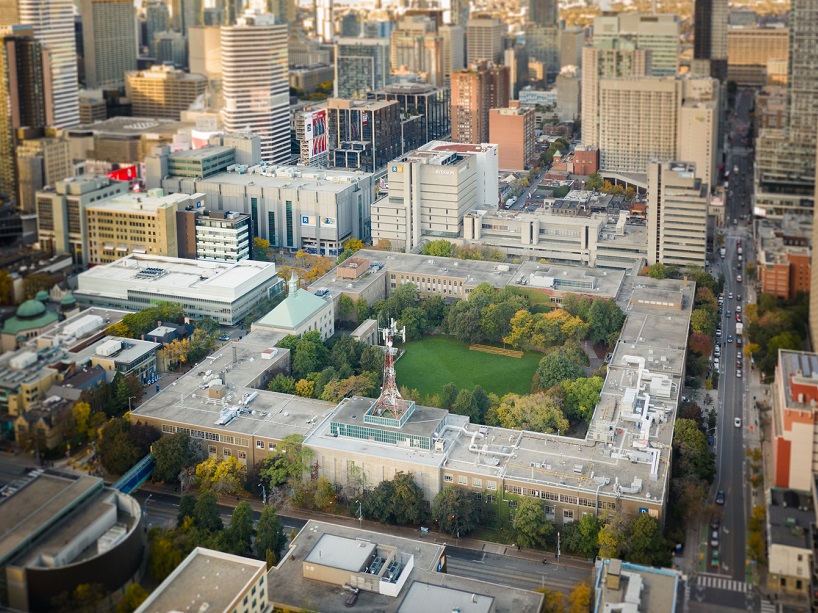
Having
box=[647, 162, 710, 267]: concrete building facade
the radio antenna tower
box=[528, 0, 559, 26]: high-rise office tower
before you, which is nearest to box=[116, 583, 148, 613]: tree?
the radio antenna tower

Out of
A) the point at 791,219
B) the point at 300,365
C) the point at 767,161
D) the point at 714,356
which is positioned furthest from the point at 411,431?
the point at 767,161

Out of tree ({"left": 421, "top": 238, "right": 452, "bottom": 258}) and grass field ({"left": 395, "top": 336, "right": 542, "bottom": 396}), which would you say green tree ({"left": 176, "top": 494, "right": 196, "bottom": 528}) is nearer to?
grass field ({"left": 395, "top": 336, "right": 542, "bottom": 396})

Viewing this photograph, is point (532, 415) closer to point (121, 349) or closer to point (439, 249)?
point (121, 349)

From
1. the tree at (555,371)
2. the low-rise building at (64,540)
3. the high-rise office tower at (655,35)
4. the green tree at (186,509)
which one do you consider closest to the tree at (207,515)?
the green tree at (186,509)

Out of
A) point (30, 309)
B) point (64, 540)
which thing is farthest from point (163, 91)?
point (30, 309)

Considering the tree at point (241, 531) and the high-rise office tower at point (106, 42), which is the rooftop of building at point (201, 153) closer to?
the tree at point (241, 531)

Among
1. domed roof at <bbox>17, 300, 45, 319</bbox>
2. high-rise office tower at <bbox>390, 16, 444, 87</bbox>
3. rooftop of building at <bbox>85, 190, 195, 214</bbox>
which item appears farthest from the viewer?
high-rise office tower at <bbox>390, 16, 444, 87</bbox>

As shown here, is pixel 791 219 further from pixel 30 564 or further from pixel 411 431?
pixel 30 564
